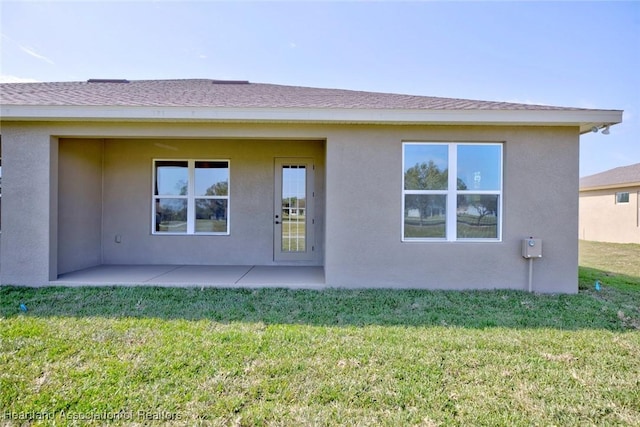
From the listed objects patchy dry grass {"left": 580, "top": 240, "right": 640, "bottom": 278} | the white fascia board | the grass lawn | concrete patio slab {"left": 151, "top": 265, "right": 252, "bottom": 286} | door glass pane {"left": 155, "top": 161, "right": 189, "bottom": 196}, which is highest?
the white fascia board

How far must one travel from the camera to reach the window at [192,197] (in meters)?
7.69

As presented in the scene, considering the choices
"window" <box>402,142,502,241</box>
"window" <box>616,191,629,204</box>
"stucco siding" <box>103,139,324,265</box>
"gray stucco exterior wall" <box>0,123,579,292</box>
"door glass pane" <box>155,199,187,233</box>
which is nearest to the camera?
"gray stucco exterior wall" <box>0,123,579,292</box>

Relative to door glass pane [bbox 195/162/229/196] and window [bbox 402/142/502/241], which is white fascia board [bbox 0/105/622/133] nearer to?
window [bbox 402/142/502/241]

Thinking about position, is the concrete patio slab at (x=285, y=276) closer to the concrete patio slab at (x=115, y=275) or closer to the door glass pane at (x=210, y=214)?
the door glass pane at (x=210, y=214)

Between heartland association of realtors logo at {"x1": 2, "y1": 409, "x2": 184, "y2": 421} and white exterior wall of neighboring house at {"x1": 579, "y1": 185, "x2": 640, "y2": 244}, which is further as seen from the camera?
white exterior wall of neighboring house at {"x1": 579, "y1": 185, "x2": 640, "y2": 244}

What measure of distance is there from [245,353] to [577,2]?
12.3 meters

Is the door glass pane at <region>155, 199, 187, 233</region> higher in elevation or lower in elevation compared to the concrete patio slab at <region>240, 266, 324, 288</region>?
higher

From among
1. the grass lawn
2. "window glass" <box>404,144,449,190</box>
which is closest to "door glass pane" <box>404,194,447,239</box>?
"window glass" <box>404,144,449,190</box>

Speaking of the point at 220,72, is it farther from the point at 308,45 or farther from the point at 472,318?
the point at 472,318

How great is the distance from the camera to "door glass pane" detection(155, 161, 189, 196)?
769cm

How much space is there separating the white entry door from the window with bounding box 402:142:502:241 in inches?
103

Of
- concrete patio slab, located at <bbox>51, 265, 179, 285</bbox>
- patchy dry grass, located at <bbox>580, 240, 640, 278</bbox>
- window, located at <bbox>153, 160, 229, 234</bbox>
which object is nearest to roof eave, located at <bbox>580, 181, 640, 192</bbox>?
patchy dry grass, located at <bbox>580, 240, 640, 278</bbox>

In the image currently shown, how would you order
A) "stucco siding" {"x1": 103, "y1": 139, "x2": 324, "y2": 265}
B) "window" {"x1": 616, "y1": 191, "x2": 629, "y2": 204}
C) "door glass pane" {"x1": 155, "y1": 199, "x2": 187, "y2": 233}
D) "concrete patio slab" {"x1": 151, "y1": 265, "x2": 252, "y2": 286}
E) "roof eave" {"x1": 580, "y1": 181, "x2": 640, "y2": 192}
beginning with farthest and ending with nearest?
"window" {"x1": 616, "y1": 191, "x2": 629, "y2": 204}
"roof eave" {"x1": 580, "y1": 181, "x2": 640, "y2": 192}
"door glass pane" {"x1": 155, "y1": 199, "x2": 187, "y2": 233}
"stucco siding" {"x1": 103, "y1": 139, "x2": 324, "y2": 265}
"concrete patio slab" {"x1": 151, "y1": 265, "x2": 252, "y2": 286}

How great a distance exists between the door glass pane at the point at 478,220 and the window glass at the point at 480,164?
0.60ft
